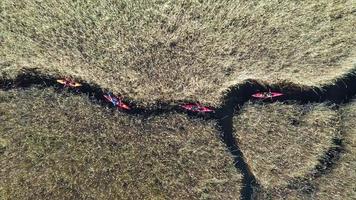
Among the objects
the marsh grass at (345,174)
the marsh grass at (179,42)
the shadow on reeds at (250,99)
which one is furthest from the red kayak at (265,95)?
the marsh grass at (345,174)

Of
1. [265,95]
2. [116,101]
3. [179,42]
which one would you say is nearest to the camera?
[179,42]

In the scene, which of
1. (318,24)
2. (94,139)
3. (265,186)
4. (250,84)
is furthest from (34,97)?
(318,24)

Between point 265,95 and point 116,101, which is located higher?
point 265,95

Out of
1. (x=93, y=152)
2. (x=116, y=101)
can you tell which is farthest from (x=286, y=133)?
(x=93, y=152)

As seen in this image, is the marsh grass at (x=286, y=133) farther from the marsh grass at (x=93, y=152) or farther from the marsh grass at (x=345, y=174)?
the marsh grass at (x=93, y=152)

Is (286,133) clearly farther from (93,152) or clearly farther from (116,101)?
(93,152)

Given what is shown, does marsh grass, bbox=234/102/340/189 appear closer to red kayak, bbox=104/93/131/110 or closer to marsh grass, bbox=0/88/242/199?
marsh grass, bbox=0/88/242/199

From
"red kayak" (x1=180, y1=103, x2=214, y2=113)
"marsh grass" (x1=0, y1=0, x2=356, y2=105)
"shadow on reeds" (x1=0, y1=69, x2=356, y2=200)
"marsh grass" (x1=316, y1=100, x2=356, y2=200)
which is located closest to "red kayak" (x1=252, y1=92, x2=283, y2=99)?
"shadow on reeds" (x1=0, y1=69, x2=356, y2=200)
